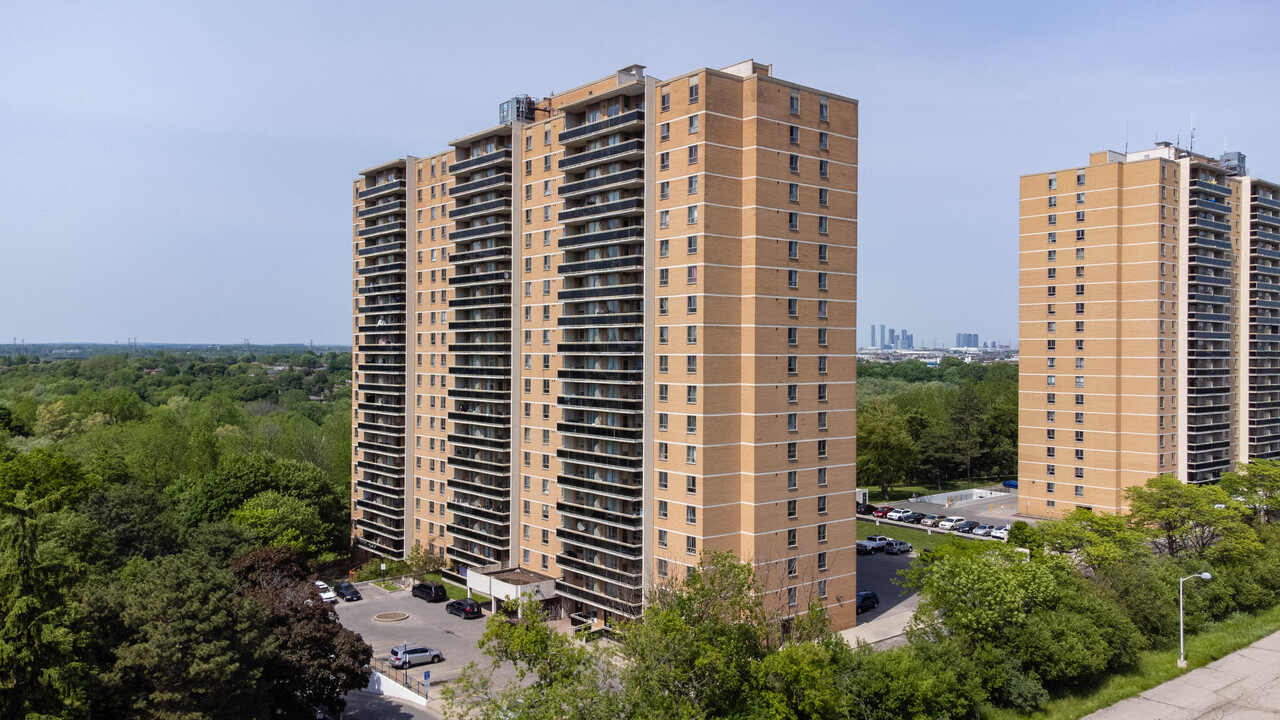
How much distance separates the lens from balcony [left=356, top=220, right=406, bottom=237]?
78500 millimetres

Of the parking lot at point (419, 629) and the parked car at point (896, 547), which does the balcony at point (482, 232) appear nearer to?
the parking lot at point (419, 629)

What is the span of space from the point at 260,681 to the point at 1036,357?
79.9 m

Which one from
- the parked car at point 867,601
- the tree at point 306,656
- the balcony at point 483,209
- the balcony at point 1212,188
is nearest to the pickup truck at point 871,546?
the parked car at point 867,601

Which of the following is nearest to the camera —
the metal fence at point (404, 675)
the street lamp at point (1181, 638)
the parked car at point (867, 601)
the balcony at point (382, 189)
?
the street lamp at point (1181, 638)

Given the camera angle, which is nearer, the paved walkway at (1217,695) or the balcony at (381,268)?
the paved walkway at (1217,695)

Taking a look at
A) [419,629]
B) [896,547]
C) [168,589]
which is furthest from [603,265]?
[896,547]

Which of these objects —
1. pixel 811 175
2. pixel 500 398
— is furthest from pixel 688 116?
pixel 500 398

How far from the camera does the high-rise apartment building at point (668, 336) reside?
170 ft

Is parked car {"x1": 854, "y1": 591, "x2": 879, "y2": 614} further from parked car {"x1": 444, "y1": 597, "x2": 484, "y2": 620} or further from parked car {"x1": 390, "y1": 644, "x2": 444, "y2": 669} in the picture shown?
parked car {"x1": 390, "y1": 644, "x2": 444, "y2": 669}

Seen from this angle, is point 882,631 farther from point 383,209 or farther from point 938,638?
point 383,209

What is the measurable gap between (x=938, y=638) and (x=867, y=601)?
14.1 meters

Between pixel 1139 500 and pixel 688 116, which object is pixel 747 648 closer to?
pixel 688 116

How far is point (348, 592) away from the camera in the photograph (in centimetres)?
6938

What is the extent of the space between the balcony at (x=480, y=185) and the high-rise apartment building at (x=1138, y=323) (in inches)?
2228
